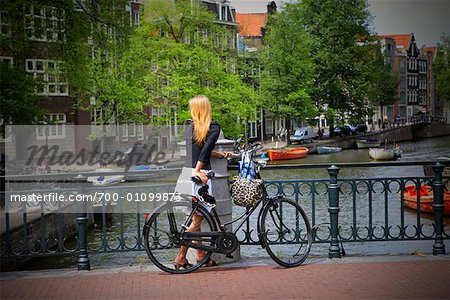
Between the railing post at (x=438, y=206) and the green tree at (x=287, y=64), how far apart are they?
3135 centimetres

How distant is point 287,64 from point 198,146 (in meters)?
33.1

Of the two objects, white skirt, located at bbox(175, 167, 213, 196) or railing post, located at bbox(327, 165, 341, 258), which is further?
railing post, located at bbox(327, 165, 341, 258)

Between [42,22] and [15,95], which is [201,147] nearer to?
[15,95]

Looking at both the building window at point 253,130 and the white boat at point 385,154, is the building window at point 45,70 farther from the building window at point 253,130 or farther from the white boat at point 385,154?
the white boat at point 385,154

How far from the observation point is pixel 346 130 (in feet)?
146

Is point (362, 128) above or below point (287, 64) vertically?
below

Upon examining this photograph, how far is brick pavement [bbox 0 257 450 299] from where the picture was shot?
16.3 feet

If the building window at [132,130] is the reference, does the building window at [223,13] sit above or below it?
above

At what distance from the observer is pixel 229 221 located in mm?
6098

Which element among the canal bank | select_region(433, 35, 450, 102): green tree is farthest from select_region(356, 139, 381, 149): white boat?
select_region(433, 35, 450, 102): green tree

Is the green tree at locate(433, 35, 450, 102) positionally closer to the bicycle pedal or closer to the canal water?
the canal water

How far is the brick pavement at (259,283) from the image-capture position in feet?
16.3

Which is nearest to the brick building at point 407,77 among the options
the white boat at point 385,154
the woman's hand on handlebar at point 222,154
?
the white boat at point 385,154

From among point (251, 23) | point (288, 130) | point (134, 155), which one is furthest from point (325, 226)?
point (251, 23)
